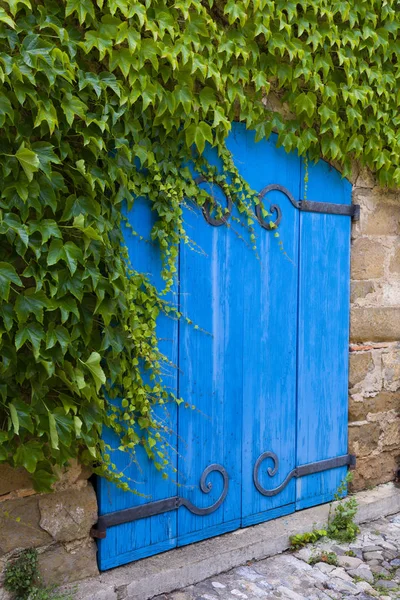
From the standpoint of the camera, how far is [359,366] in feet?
13.3

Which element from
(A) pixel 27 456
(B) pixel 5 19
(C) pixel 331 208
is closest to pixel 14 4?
(B) pixel 5 19

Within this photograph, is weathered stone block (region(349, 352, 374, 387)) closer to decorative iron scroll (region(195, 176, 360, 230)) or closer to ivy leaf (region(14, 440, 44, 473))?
decorative iron scroll (region(195, 176, 360, 230))

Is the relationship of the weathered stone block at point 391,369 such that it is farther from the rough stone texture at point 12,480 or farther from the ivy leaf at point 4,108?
the ivy leaf at point 4,108

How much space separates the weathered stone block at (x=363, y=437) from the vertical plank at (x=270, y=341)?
506mm

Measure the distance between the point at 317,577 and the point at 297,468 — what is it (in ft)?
2.03

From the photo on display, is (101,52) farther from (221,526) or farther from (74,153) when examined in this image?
(221,526)


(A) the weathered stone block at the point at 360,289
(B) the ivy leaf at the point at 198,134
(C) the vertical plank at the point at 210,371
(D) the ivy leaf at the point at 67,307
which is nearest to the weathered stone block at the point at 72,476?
(C) the vertical plank at the point at 210,371

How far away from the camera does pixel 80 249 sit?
2.54m

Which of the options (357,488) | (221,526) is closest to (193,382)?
(221,526)

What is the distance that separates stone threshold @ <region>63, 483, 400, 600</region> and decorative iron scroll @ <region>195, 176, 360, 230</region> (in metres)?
1.58

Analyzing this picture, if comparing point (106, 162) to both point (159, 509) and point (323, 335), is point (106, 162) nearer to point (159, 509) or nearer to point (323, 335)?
point (159, 509)

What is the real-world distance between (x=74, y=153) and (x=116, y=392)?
3.31 feet

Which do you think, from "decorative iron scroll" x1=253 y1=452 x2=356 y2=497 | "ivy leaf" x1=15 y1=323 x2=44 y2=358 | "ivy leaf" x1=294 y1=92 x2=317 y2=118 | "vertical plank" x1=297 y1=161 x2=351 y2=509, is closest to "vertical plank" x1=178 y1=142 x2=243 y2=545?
"decorative iron scroll" x1=253 y1=452 x2=356 y2=497

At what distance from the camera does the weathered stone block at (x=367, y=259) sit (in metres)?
3.99
